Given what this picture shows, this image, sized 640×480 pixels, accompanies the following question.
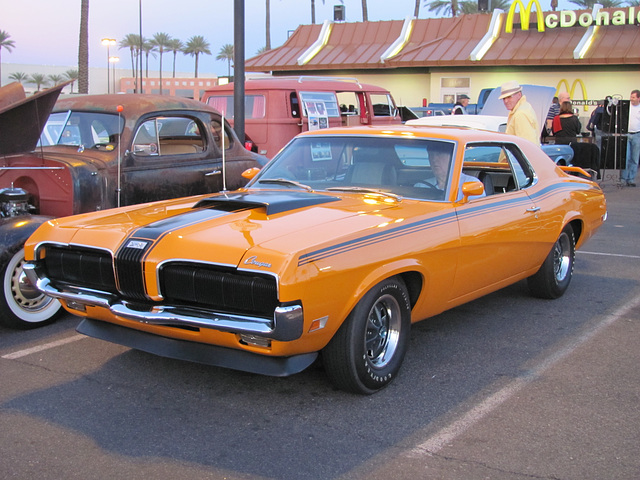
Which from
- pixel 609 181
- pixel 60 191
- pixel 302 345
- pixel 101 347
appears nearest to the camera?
pixel 302 345

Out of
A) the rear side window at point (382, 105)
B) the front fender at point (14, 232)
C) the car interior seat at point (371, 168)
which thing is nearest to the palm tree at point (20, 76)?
the rear side window at point (382, 105)

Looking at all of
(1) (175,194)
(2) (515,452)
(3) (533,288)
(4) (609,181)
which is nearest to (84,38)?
(4) (609,181)

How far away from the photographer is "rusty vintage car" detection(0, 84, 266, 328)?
5.36m

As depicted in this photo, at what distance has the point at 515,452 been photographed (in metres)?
3.41

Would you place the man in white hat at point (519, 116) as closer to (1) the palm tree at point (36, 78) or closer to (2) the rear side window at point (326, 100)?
(2) the rear side window at point (326, 100)

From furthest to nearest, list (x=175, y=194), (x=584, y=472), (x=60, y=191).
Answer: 1. (x=175, y=194)
2. (x=60, y=191)
3. (x=584, y=472)

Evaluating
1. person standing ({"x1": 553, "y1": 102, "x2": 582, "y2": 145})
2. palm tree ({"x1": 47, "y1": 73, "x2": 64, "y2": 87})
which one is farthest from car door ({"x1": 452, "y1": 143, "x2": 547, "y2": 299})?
palm tree ({"x1": 47, "y1": 73, "x2": 64, "y2": 87})

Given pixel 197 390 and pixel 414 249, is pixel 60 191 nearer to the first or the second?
pixel 197 390

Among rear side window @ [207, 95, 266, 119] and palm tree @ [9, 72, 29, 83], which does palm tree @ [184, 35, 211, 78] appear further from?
rear side window @ [207, 95, 266, 119]

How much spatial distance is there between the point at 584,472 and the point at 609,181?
A: 14.7m

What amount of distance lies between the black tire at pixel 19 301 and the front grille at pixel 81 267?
1000 millimetres

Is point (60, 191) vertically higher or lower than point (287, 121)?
lower

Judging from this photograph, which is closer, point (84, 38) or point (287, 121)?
point (287, 121)

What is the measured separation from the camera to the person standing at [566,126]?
1405cm
